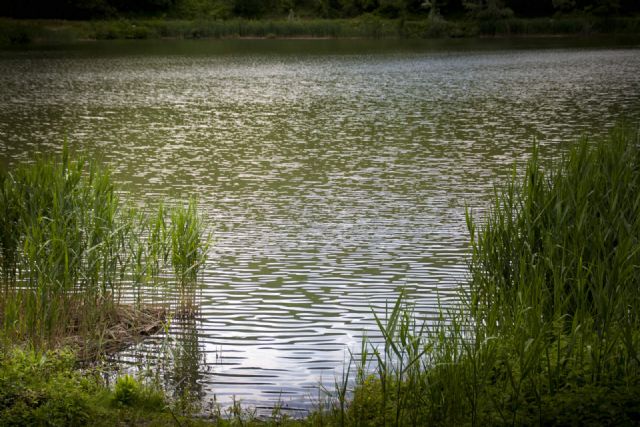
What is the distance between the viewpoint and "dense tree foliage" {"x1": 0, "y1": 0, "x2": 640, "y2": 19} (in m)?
60.7

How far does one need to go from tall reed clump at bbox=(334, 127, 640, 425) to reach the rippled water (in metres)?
0.93

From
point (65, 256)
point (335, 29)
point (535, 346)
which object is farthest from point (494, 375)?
point (335, 29)

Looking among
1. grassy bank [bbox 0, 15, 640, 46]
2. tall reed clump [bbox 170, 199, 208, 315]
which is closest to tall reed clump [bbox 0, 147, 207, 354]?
tall reed clump [bbox 170, 199, 208, 315]

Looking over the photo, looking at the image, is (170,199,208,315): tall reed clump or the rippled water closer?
the rippled water

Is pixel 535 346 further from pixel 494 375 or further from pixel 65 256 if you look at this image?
pixel 65 256

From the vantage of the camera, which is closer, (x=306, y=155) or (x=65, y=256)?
(x=65, y=256)

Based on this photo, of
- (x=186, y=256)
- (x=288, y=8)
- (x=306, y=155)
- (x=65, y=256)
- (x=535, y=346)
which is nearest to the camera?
(x=535, y=346)

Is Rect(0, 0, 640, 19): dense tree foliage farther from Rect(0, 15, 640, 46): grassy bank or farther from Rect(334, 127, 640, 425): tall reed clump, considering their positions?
Rect(334, 127, 640, 425): tall reed clump

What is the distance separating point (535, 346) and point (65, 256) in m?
3.23

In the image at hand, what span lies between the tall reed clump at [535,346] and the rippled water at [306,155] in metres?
0.93

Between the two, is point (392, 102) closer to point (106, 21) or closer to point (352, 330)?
point (352, 330)

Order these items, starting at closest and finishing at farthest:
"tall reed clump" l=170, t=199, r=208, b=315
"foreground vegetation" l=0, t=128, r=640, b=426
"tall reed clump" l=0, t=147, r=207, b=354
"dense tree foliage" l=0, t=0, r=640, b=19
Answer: "foreground vegetation" l=0, t=128, r=640, b=426 < "tall reed clump" l=0, t=147, r=207, b=354 < "tall reed clump" l=170, t=199, r=208, b=315 < "dense tree foliage" l=0, t=0, r=640, b=19

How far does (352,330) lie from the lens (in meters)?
6.93

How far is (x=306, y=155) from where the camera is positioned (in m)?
15.8
